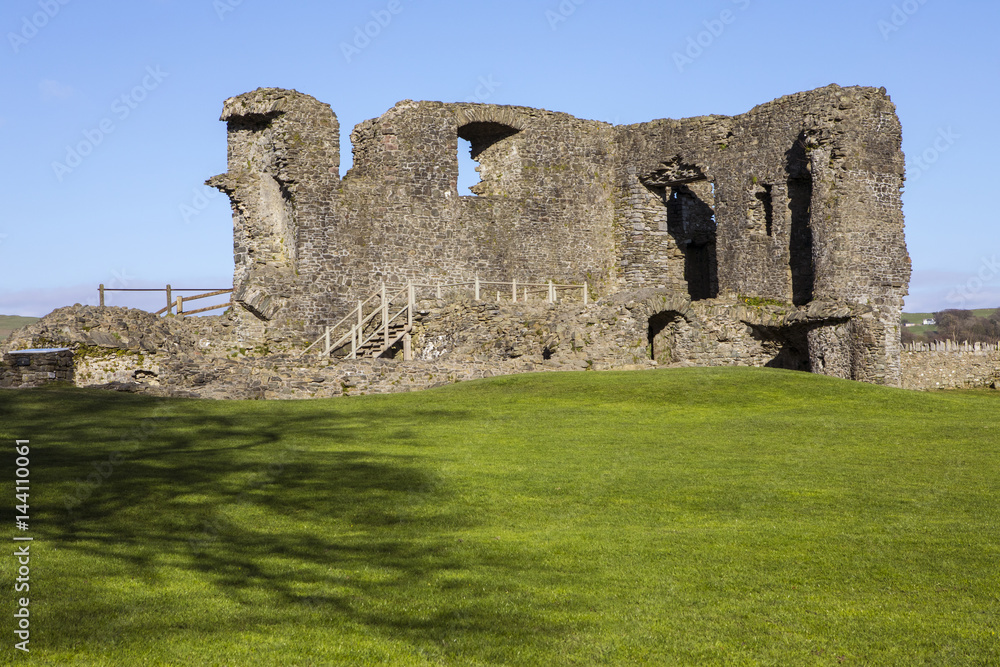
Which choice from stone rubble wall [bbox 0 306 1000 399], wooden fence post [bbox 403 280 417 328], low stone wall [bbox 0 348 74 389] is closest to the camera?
low stone wall [bbox 0 348 74 389]

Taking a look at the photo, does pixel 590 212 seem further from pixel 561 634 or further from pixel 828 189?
pixel 561 634

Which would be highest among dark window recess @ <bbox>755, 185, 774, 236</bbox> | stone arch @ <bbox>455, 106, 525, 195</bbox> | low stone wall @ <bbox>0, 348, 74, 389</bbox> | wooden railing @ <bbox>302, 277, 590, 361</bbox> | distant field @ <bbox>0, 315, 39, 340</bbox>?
stone arch @ <bbox>455, 106, 525, 195</bbox>

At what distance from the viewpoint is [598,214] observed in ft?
111

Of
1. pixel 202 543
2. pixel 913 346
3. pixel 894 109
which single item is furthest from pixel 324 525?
pixel 913 346

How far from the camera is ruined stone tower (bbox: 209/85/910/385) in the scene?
2797 centimetres

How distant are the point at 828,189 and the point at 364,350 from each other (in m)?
13.5

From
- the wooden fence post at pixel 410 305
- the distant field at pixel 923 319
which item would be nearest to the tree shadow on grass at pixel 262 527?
the wooden fence post at pixel 410 305

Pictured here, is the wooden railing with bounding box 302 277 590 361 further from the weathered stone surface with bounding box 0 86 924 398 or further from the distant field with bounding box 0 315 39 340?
the distant field with bounding box 0 315 39 340

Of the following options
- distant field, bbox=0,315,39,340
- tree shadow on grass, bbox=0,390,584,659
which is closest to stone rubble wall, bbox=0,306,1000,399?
tree shadow on grass, bbox=0,390,584,659

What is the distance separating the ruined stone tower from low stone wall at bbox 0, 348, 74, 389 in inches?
252

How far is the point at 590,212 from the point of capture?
33.6 meters

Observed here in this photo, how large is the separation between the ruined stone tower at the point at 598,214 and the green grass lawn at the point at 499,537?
474 inches

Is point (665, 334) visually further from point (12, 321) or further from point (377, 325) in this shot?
point (12, 321)

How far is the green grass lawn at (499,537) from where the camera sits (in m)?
6.34
